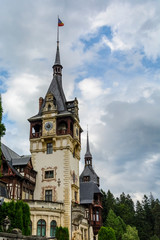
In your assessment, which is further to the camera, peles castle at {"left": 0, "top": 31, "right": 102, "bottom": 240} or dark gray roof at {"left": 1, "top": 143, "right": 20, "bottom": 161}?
dark gray roof at {"left": 1, "top": 143, "right": 20, "bottom": 161}

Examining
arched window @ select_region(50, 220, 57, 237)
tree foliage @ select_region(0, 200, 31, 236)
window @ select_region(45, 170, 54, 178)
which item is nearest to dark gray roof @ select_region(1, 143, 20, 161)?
window @ select_region(45, 170, 54, 178)

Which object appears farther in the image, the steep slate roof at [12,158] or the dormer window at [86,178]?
the dormer window at [86,178]

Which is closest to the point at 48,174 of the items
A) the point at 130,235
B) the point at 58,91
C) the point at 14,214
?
the point at 58,91

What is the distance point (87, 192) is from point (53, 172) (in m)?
14.0

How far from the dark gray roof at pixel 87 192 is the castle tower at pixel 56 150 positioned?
7.96m

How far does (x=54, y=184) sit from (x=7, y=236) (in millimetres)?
25419

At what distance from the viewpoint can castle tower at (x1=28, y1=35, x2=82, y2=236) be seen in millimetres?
45219

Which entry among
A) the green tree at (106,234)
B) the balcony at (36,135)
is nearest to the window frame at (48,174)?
the balcony at (36,135)

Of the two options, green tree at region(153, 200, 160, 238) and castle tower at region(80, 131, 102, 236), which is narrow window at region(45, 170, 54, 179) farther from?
green tree at region(153, 200, 160, 238)

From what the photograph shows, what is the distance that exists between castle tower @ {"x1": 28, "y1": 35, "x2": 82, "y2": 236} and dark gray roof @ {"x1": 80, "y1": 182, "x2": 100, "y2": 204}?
7.96 metres

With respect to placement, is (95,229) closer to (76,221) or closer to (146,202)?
(76,221)

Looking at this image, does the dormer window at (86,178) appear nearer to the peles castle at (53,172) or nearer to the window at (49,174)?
the peles castle at (53,172)

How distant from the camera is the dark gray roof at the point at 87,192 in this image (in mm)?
56281

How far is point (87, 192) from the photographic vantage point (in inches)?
2283
